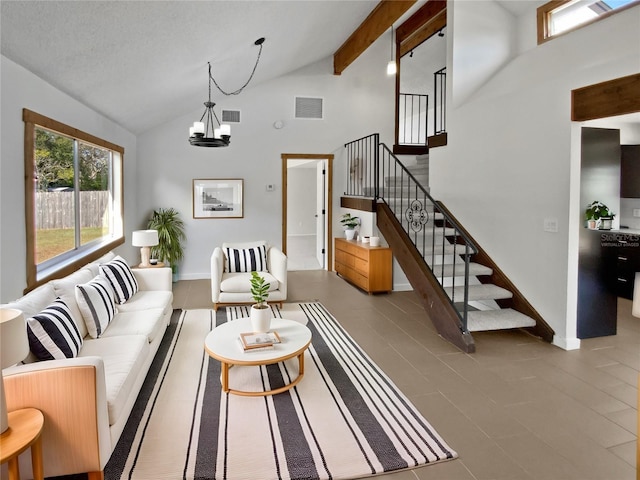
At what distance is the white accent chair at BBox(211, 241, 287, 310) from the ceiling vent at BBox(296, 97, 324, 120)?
3137mm

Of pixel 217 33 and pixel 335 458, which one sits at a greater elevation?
pixel 217 33

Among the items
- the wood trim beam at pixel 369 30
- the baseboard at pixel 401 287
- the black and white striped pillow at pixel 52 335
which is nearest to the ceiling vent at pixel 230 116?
the wood trim beam at pixel 369 30

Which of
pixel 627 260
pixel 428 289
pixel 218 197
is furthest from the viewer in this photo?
pixel 218 197

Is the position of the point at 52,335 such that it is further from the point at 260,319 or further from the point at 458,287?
the point at 458,287

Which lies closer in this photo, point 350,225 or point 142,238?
point 142,238

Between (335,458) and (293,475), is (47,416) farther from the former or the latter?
(335,458)

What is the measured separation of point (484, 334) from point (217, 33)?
4121 mm

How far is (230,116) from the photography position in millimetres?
7605

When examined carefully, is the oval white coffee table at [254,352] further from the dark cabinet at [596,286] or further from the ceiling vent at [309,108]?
the ceiling vent at [309,108]

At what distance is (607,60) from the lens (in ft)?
12.3

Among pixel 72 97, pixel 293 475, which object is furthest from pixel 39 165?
pixel 293 475

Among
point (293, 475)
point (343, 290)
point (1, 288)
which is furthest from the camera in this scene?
point (343, 290)

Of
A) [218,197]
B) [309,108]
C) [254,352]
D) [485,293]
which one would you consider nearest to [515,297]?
[485,293]

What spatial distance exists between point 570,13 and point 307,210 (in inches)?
398
